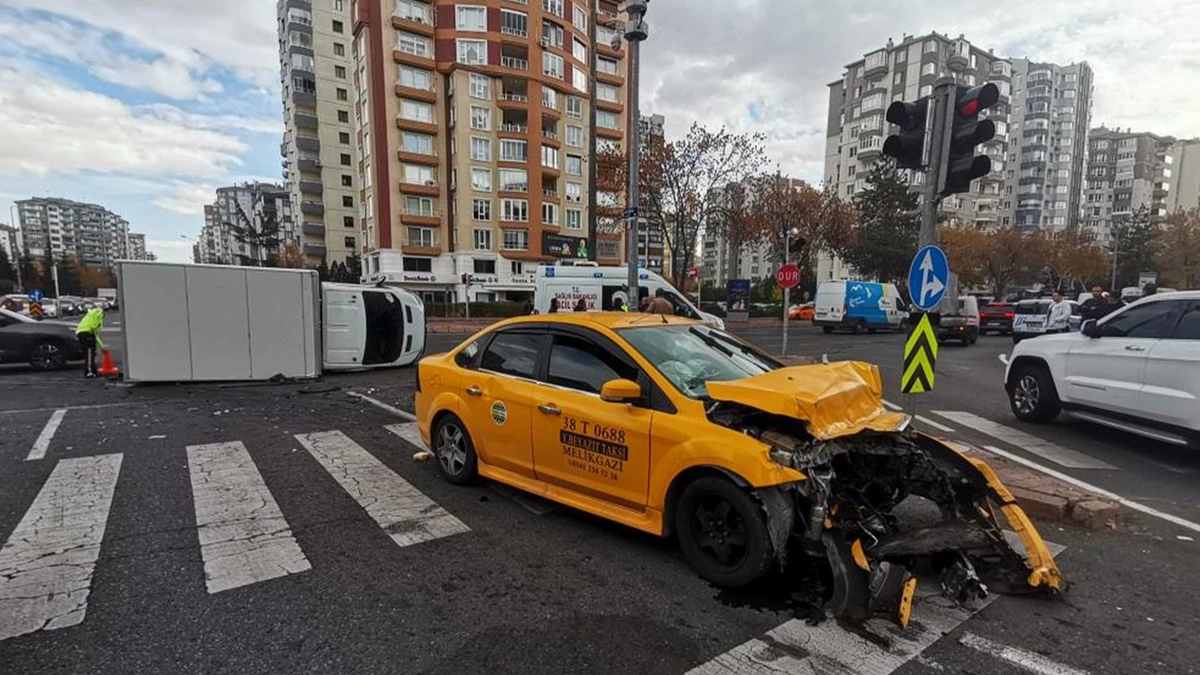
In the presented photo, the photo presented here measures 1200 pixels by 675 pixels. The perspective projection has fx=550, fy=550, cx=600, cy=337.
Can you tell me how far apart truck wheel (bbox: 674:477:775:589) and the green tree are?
41.3 m

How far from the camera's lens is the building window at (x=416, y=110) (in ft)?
150

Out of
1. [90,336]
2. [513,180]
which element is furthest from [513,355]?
[513,180]

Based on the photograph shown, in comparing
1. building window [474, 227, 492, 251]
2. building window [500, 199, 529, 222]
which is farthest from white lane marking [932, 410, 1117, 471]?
building window [474, 227, 492, 251]

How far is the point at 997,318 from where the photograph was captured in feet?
87.0

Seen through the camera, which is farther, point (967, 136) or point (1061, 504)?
point (967, 136)

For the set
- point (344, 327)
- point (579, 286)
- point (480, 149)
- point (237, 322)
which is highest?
point (480, 149)

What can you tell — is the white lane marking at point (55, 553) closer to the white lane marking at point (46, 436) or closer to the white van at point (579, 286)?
the white lane marking at point (46, 436)

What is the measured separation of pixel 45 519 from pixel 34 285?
90.9 metres

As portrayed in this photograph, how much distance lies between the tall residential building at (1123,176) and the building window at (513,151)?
10776 cm

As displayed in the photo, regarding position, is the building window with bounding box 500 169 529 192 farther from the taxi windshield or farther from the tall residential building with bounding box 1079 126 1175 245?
the tall residential building with bounding box 1079 126 1175 245

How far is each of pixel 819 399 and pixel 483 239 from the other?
154 ft

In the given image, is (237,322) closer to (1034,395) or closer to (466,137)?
(1034,395)

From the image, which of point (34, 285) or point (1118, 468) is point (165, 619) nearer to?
point (1118, 468)

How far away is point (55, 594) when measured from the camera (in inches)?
122
